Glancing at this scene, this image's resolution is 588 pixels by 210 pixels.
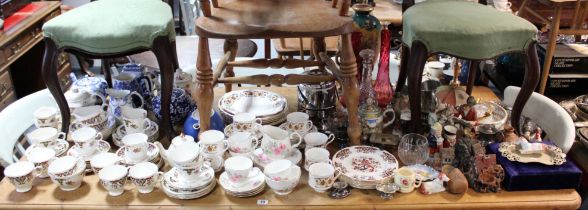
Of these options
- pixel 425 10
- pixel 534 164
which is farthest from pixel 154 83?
pixel 534 164

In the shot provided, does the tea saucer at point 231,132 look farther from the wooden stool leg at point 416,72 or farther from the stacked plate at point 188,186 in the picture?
the wooden stool leg at point 416,72

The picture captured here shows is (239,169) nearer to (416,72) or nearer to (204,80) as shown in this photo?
(204,80)

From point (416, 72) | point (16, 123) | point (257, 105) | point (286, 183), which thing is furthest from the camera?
point (257, 105)

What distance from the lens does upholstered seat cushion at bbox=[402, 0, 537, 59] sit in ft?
5.28

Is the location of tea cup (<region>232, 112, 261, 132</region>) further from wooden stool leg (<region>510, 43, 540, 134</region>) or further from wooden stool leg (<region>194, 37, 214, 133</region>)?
wooden stool leg (<region>510, 43, 540, 134</region>)

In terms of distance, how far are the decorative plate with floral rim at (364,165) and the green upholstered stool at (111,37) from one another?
601 mm

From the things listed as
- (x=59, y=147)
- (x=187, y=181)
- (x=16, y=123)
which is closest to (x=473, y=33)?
(x=187, y=181)

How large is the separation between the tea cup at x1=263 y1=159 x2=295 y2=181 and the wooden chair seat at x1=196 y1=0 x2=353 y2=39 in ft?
1.19

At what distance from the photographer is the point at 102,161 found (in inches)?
61.7

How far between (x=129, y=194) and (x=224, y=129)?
383 millimetres

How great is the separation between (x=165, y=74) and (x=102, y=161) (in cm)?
33

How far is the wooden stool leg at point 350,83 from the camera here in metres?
1.62

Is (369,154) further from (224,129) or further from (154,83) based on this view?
(154,83)

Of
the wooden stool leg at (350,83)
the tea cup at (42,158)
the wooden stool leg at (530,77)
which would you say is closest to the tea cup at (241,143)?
the wooden stool leg at (350,83)
